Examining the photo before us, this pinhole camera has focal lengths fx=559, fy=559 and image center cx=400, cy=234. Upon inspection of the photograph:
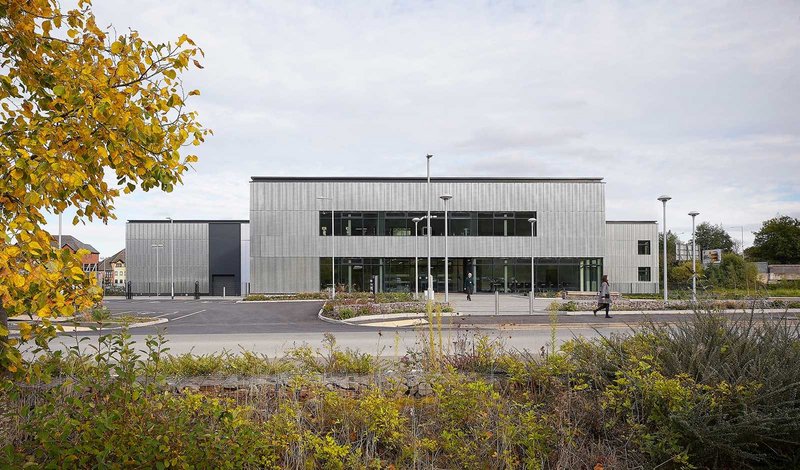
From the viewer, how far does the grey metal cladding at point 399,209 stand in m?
46.8

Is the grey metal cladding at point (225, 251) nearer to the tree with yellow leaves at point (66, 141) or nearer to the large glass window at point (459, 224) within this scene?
the large glass window at point (459, 224)

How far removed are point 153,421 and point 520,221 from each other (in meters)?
45.7

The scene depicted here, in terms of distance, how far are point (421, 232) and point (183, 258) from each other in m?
23.5

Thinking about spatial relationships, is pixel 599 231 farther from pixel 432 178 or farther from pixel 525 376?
pixel 525 376

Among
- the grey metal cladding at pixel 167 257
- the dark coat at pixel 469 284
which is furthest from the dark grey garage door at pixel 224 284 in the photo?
the dark coat at pixel 469 284

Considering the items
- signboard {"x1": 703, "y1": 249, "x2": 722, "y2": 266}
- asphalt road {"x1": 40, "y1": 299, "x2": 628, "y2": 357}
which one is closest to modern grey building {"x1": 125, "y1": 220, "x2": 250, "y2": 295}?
asphalt road {"x1": 40, "y1": 299, "x2": 628, "y2": 357}

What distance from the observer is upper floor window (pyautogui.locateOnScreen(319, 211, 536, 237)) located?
154ft

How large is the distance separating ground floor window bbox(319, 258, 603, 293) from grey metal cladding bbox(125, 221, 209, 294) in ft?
46.7

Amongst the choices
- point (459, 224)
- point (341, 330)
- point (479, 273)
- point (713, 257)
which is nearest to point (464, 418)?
point (341, 330)

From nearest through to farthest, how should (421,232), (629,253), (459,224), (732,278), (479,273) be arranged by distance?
(732,278) → (421,232) → (459,224) → (479,273) → (629,253)

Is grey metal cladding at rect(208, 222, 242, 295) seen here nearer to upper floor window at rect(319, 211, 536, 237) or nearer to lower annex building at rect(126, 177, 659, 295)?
lower annex building at rect(126, 177, 659, 295)

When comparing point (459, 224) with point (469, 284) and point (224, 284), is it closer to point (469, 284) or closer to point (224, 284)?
point (469, 284)

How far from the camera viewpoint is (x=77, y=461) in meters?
4.12

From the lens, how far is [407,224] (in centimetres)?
4734
